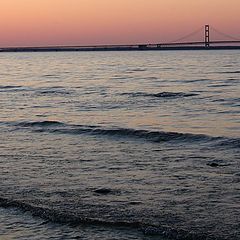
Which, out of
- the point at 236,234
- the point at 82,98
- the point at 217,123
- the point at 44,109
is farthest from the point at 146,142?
the point at 82,98

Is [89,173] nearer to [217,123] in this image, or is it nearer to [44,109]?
[217,123]

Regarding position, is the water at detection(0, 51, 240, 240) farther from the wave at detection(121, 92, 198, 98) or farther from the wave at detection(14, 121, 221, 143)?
the wave at detection(121, 92, 198, 98)

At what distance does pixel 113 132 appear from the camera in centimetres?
1639

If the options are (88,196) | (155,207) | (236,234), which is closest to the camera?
(236,234)

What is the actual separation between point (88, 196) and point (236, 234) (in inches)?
107

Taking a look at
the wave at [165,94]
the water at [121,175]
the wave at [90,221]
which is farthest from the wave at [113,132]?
the wave at [165,94]

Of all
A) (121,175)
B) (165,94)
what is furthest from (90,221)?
(165,94)

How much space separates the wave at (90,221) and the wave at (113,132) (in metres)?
7.04

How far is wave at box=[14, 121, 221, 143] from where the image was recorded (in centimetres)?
1505

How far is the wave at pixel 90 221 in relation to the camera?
688 centimetres

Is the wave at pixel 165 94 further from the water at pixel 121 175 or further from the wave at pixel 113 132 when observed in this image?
the wave at pixel 113 132

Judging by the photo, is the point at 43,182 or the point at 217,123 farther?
the point at 217,123

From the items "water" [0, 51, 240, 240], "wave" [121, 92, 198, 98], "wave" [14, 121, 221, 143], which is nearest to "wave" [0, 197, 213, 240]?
"water" [0, 51, 240, 240]

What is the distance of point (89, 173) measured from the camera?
34.2ft
